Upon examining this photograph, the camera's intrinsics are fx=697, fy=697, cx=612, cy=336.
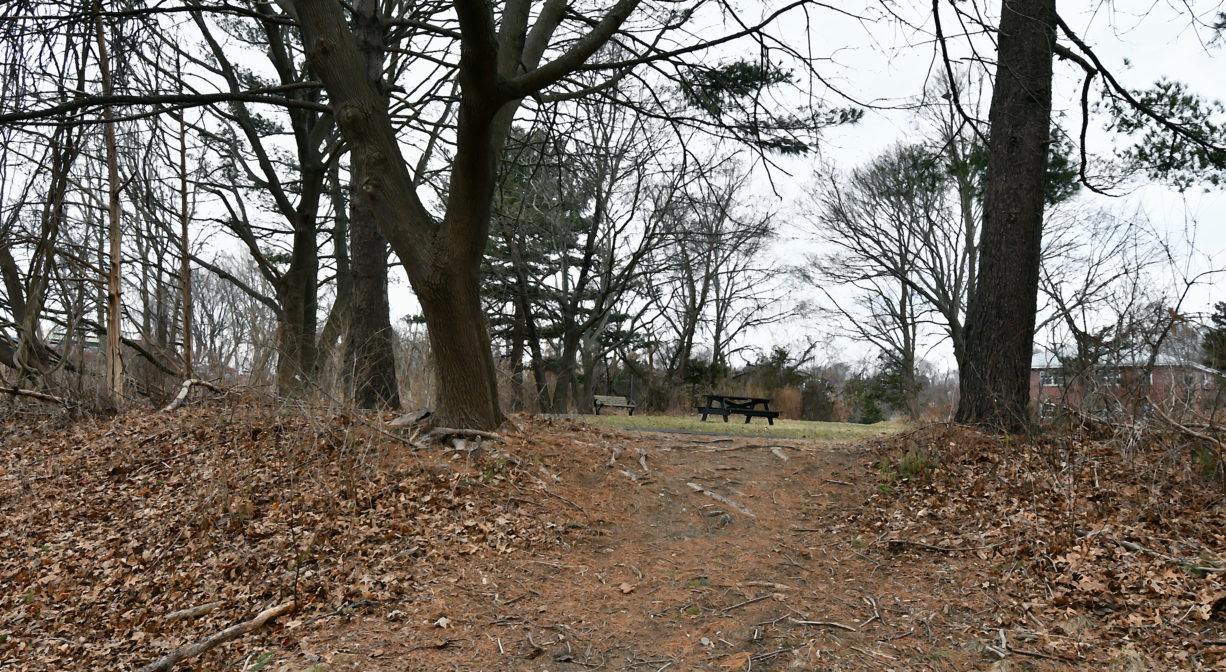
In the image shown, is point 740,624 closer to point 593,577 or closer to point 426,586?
point 593,577

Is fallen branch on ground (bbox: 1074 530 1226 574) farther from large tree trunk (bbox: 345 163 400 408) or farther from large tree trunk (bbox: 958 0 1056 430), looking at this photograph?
large tree trunk (bbox: 345 163 400 408)

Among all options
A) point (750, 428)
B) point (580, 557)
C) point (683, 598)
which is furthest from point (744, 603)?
point (750, 428)

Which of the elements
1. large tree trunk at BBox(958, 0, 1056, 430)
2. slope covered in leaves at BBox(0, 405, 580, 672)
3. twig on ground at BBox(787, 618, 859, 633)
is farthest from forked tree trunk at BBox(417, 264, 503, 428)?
large tree trunk at BBox(958, 0, 1056, 430)

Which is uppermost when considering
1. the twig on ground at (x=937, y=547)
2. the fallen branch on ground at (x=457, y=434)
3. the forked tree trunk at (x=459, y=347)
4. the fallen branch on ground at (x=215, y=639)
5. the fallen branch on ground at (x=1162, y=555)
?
the forked tree trunk at (x=459, y=347)

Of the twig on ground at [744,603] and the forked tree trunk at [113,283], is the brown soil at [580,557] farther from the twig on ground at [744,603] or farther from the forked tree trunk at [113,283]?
the forked tree trunk at [113,283]

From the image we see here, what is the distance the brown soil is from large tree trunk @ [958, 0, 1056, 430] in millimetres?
786

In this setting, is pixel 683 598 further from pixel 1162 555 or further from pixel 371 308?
pixel 371 308

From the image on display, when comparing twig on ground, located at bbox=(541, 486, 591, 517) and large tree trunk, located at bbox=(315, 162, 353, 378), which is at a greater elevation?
large tree trunk, located at bbox=(315, 162, 353, 378)

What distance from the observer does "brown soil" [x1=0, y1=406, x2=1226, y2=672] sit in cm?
344

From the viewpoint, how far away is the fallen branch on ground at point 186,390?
7779 mm

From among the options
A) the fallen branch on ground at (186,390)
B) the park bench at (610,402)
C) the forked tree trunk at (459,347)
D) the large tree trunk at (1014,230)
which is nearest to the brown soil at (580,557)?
the forked tree trunk at (459,347)

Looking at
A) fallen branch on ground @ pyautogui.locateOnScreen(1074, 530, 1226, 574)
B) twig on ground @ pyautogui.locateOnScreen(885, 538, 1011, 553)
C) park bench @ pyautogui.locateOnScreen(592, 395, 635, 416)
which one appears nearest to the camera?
fallen branch on ground @ pyautogui.locateOnScreen(1074, 530, 1226, 574)

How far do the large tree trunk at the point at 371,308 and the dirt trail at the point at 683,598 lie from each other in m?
3.65

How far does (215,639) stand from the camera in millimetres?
3670
